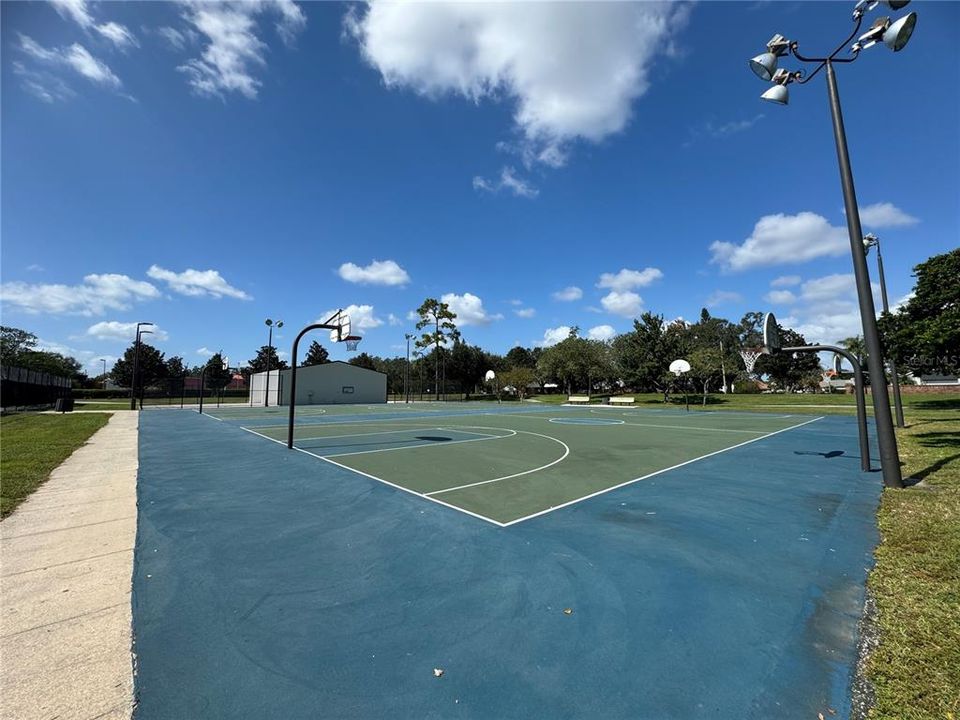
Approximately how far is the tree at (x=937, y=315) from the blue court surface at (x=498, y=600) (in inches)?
175

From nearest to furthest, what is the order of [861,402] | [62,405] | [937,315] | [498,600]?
[498,600], [861,402], [937,315], [62,405]

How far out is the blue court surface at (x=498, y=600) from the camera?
2.55m

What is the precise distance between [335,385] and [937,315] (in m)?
45.5

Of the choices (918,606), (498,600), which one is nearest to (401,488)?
(498,600)

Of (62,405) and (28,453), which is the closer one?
(28,453)

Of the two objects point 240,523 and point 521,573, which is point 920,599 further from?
point 240,523

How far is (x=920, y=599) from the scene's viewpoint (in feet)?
11.6

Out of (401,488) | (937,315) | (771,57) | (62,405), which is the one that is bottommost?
(401,488)

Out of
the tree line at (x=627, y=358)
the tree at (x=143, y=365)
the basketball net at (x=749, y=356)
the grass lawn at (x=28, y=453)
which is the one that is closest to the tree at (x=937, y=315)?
A: the tree line at (x=627, y=358)

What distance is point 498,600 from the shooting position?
3.68m

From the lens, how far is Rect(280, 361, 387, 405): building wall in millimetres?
43341

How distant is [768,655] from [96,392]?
80758mm

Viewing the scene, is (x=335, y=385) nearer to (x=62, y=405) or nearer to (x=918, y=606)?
(x=62, y=405)

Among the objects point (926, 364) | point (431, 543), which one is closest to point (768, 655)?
point (431, 543)
